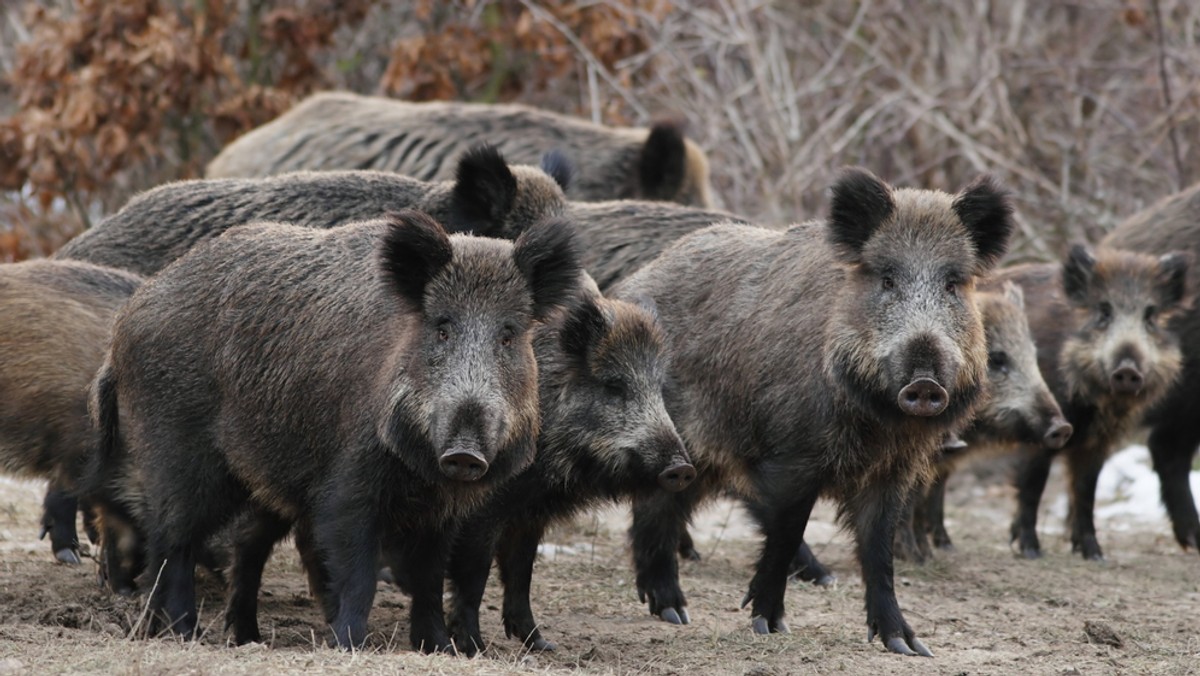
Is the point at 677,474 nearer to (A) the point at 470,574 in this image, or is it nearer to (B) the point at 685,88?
(A) the point at 470,574

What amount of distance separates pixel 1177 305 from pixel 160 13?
7652 mm

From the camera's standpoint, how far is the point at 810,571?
7.36 metres

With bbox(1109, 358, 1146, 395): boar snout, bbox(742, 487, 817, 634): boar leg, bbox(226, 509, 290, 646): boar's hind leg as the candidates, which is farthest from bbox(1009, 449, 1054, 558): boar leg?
bbox(226, 509, 290, 646): boar's hind leg

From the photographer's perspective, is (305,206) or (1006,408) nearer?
(305,206)

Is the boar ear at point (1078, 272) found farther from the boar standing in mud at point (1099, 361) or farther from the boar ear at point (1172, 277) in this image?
the boar ear at point (1172, 277)

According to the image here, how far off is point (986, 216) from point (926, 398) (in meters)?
0.81

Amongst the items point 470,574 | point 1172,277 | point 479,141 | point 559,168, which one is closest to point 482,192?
point 559,168

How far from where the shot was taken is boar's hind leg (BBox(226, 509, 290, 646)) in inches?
216

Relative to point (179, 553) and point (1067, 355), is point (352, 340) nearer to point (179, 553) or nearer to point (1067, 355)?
point (179, 553)

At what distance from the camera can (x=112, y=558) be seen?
610 cm

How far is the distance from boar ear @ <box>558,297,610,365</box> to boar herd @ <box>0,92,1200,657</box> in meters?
0.01

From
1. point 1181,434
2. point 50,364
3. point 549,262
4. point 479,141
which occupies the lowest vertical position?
point 50,364

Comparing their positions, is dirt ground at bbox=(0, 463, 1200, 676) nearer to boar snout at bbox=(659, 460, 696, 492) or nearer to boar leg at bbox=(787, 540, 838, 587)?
boar leg at bbox=(787, 540, 838, 587)

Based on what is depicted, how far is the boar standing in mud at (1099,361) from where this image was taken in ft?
28.2
